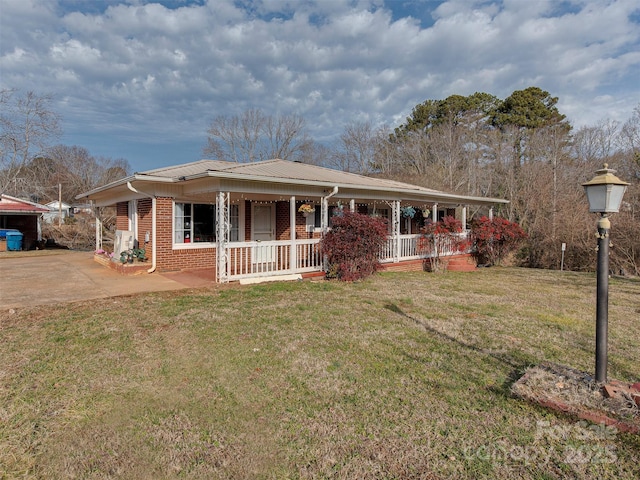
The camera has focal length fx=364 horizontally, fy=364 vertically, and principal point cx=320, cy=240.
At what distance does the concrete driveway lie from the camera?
22.8 ft

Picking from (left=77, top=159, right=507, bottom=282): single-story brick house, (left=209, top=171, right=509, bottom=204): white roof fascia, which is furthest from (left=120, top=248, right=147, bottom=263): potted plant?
(left=209, top=171, right=509, bottom=204): white roof fascia

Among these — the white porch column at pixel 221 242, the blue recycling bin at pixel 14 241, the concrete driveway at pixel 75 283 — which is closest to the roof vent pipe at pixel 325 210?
the white porch column at pixel 221 242

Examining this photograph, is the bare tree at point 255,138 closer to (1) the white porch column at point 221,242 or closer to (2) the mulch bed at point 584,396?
(1) the white porch column at point 221,242

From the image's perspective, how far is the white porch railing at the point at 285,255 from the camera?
8.72 m

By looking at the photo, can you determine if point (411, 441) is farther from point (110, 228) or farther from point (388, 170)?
point (388, 170)

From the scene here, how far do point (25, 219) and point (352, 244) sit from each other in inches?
829

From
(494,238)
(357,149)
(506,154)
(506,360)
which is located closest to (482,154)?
(506,154)

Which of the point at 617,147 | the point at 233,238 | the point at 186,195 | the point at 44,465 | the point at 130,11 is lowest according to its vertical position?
the point at 44,465

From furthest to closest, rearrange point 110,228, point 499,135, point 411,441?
point 499,135
point 110,228
point 411,441

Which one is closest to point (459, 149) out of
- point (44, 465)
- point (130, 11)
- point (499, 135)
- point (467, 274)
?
point (499, 135)

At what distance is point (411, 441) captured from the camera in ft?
8.56

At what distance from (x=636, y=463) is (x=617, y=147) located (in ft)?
77.8

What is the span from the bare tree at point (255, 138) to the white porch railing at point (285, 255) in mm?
26269

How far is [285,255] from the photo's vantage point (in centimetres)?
998
